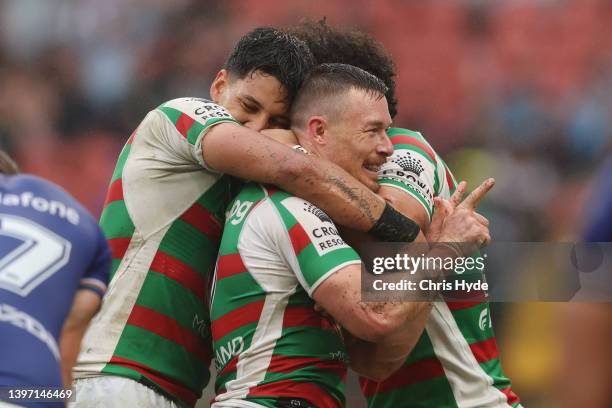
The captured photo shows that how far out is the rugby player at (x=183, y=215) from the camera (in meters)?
3.47

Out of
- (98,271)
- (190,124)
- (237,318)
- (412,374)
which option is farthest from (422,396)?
(98,271)

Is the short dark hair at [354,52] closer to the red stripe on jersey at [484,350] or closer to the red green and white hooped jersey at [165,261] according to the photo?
the red green and white hooped jersey at [165,261]

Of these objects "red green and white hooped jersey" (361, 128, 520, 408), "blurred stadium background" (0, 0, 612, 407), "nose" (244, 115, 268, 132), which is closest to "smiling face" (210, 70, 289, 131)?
"nose" (244, 115, 268, 132)

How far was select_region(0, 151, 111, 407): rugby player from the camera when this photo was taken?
258 cm

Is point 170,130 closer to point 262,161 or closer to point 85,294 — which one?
point 262,161

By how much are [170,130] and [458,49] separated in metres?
5.42

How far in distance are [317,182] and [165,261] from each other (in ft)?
2.23

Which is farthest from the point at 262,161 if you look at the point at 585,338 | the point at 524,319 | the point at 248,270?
the point at 524,319

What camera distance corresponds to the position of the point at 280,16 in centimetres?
869

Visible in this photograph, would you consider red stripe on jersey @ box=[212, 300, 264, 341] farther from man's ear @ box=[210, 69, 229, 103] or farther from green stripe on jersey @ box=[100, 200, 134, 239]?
man's ear @ box=[210, 69, 229, 103]

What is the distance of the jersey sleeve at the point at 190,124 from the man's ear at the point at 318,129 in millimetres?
282

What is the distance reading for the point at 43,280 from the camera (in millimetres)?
2654

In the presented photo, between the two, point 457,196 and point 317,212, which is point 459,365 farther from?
point 317,212

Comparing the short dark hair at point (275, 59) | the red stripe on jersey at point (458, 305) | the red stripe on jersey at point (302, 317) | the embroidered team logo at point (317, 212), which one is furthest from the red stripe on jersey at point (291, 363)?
the short dark hair at point (275, 59)
